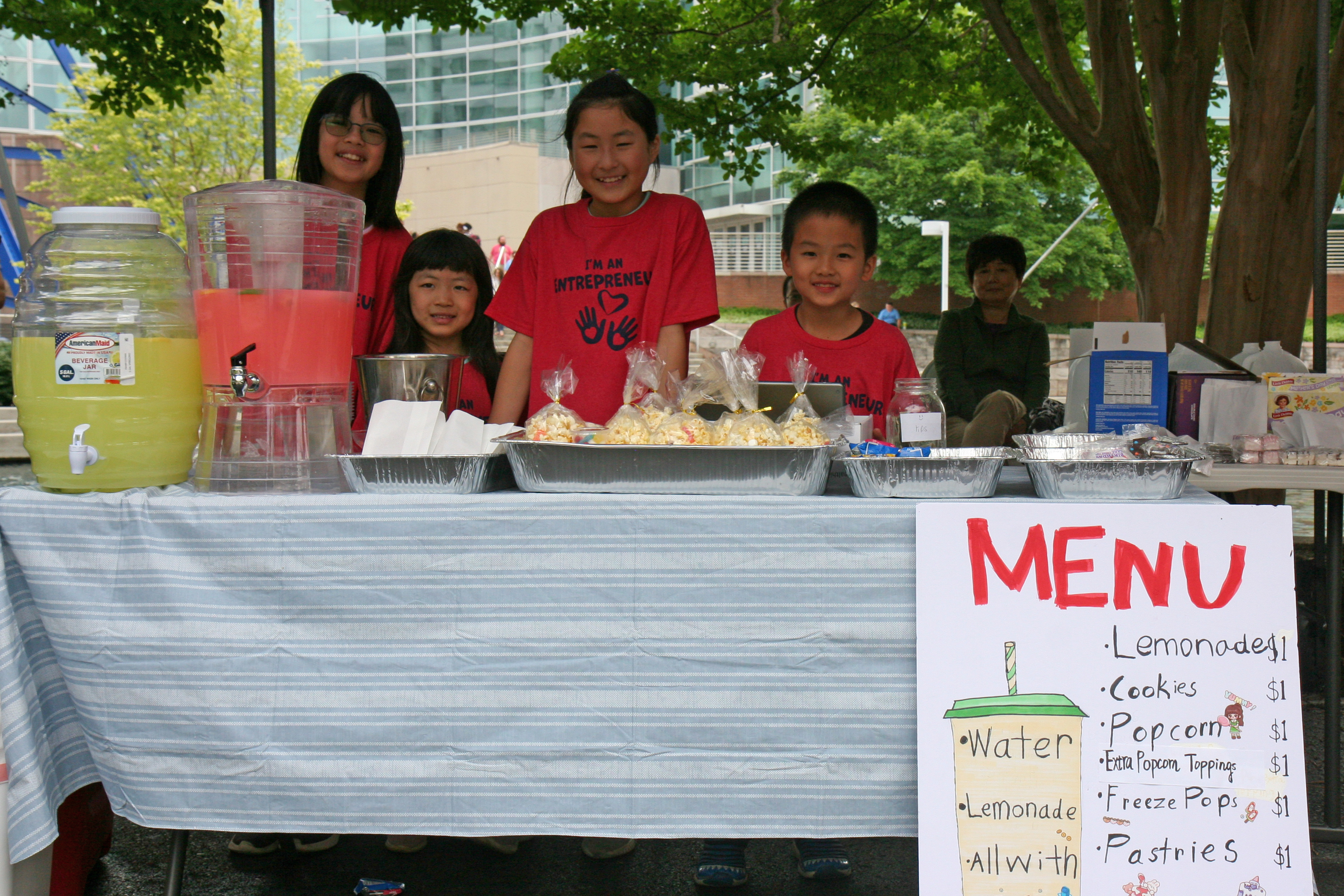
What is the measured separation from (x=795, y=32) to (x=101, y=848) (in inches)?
279

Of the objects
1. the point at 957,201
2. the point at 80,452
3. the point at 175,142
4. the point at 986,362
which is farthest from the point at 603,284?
the point at 957,201

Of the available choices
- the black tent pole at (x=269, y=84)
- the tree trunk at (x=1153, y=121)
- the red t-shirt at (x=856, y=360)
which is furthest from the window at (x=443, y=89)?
the red t-shirt at (x=856, y=360)

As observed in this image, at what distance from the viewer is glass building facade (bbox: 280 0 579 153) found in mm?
37281

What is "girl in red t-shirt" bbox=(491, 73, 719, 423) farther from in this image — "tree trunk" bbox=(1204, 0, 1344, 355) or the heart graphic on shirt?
"tree trunk" bbox=(1204, 0, 1344, 355)

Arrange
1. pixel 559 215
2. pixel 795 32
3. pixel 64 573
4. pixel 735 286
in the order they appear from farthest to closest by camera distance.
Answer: pixel 735 286
pixel 795 32
pixel 559 215
pixel 64 573

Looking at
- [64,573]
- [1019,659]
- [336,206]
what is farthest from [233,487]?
[1019,659]

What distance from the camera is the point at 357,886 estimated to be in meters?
2.29

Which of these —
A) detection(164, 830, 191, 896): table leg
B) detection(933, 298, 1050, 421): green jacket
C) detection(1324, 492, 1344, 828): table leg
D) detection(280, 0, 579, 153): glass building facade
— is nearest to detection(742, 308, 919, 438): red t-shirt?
detection(1324, 492, 1344, 828): table leg

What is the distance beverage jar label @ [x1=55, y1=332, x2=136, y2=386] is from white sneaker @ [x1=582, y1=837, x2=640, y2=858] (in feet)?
5.01

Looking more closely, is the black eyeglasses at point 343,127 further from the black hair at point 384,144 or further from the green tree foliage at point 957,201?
the green tree foliage at point 957,201

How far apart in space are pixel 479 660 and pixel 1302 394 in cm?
235

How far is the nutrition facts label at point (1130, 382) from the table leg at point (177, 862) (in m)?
2.59

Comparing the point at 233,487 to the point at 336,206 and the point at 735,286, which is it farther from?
the point at 735,286

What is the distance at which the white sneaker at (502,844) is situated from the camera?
2.49 metres
